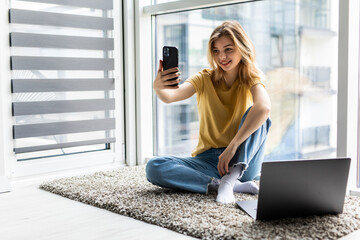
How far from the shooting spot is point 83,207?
2.28m

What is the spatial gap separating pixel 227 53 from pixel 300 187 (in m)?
0.85

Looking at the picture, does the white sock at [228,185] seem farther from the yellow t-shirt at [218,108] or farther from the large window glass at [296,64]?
the large window glass at [296,64]

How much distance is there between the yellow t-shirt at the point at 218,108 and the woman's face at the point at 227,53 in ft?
0.44

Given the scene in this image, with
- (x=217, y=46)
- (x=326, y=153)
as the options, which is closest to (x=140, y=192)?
(x=217, y=46)

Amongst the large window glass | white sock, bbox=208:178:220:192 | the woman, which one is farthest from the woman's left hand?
the large window glass

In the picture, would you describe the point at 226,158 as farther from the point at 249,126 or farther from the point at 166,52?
the point at 166,52

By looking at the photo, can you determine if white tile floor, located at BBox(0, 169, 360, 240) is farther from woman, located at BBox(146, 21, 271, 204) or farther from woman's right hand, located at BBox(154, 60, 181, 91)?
woman's right hand, located at BBox(154, 60, 181, 91)

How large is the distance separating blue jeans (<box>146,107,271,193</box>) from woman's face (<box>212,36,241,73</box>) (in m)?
0.28

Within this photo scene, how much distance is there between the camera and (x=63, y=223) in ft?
6.62

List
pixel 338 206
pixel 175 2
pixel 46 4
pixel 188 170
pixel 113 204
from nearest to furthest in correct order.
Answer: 1. pixel 338 206
2. pixel 113 204
3. pixel 188 170
4. pixel 46 4
5. pixel 175 2

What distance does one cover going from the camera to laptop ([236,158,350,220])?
1851mm

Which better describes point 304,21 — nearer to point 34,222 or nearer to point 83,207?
point 83,207

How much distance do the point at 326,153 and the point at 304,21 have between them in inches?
30.5

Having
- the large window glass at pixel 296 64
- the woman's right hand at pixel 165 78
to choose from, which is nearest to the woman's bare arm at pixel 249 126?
the woman's right hand at pixel 165 78
